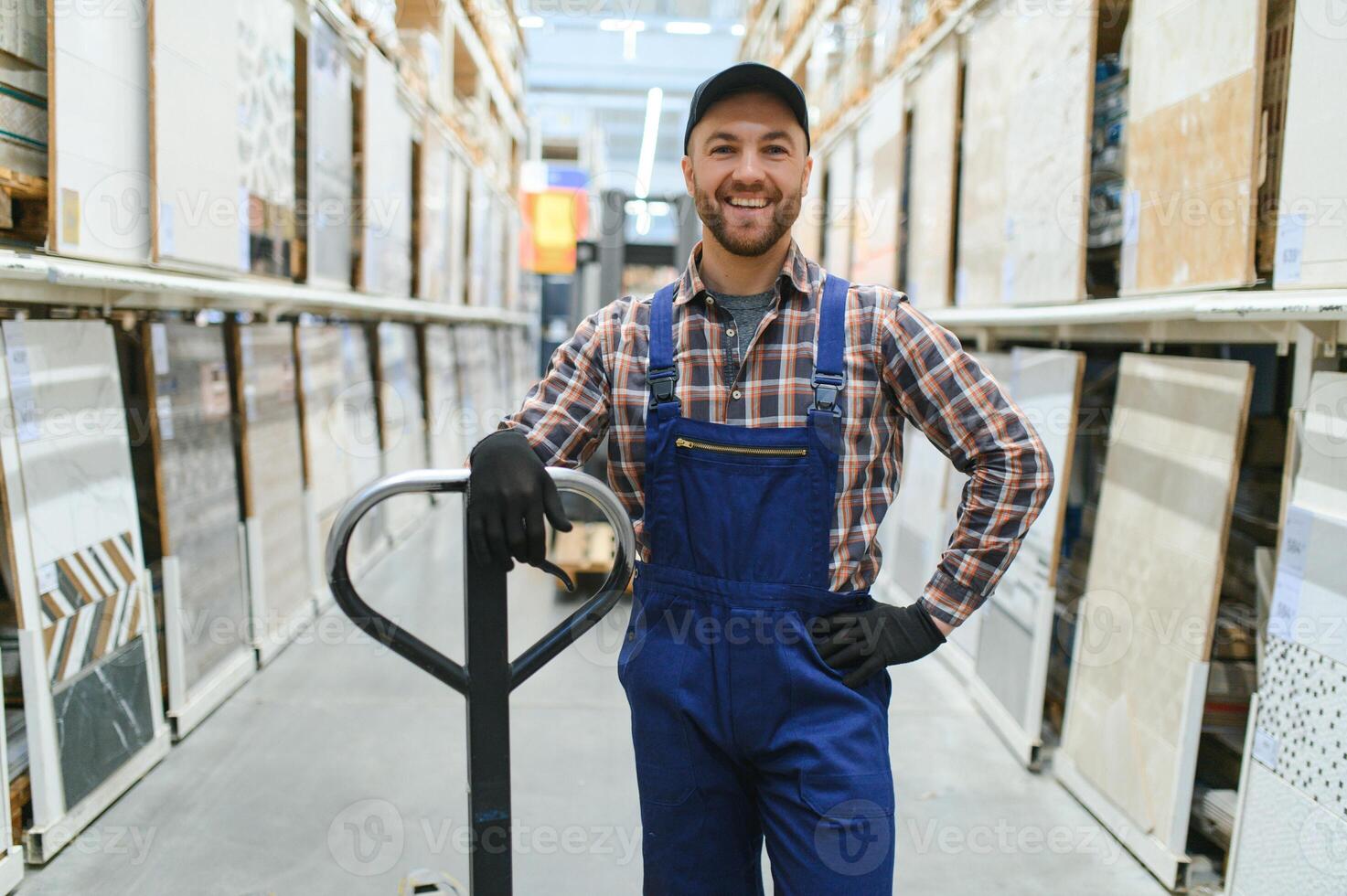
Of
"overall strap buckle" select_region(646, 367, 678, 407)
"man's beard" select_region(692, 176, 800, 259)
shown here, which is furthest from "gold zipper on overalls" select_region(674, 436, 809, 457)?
"man's beard" select_region(692, 176, 800, 259)

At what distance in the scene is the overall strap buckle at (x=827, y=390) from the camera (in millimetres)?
1605

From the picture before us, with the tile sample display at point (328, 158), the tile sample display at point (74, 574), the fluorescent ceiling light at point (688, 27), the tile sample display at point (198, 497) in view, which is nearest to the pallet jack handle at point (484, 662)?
the tile sample display at point (74, 574)

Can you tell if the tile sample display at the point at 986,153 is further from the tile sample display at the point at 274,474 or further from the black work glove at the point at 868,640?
the tile sample display at the point at 274,474

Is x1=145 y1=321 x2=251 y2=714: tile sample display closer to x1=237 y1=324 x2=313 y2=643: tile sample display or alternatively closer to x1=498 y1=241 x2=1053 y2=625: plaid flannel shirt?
x1=237 y1=324 x2=313 y2=643: tile sample display

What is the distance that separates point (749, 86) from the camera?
5.59ft

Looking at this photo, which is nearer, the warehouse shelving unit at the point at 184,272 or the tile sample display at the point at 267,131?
the warehouse shelving unit at the point at 184,272

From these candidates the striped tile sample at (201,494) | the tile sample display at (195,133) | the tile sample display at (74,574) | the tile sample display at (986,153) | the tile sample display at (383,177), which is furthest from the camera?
the tile sample display at (383,177)

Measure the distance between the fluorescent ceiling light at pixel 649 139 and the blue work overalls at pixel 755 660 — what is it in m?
10.7

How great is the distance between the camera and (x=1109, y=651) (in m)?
3.37

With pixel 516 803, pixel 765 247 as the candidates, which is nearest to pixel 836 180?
pixel 516 803

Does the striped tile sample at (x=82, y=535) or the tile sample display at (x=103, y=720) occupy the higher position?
the striped tile sample at (x=82, y=535)

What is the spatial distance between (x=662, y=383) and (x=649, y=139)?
2214 cm

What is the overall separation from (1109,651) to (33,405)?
3638 mm

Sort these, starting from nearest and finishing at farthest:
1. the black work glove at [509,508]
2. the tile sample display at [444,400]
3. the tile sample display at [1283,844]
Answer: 1. the black work glove at [509,508]
2. the tile sample display at [1283,844]
3. the tile sample display at [444,400]
